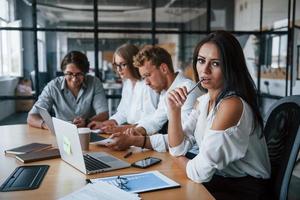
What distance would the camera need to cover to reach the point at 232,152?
3.68 feet

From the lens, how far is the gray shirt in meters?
2.48

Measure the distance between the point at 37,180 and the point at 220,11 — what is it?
3.99 m

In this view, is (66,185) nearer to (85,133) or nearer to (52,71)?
(85,133)

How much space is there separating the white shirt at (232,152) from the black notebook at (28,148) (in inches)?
26.8

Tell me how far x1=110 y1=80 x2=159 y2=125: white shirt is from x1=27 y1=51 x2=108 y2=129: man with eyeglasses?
155 mm

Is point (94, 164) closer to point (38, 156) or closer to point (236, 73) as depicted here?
point (38, 156)

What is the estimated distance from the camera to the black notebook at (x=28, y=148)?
59.1 inches

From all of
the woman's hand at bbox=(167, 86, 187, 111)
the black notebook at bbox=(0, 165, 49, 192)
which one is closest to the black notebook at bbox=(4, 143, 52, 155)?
the black notebook at bbox=(0, 165, 49, 192)

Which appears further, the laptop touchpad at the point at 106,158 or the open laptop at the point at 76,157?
the laptop touchpad at the point at 106,158

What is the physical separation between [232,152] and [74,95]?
5.44ft

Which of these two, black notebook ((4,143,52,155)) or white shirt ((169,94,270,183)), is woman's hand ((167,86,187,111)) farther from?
black notebook ((4,143,52,155))

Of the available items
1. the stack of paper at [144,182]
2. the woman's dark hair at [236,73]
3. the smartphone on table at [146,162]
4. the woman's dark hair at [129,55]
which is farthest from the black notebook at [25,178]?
the woman's dark hair at [129,55]

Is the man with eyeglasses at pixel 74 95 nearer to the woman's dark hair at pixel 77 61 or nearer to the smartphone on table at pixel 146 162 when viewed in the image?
the woman's dark hair at pixel 77 61

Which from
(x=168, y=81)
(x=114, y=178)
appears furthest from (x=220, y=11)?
(x=114, y=178)
